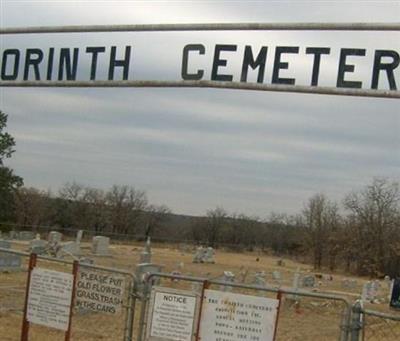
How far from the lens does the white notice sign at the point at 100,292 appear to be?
7.52 metres

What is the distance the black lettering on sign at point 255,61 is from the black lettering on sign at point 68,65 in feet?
5.47

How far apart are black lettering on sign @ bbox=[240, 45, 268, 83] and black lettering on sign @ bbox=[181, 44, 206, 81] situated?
385 millimetres

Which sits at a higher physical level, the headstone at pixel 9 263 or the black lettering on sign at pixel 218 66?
the black lettering on sign at pixel 218 66

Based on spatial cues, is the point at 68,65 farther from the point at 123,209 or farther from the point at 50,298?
the point at 123,209

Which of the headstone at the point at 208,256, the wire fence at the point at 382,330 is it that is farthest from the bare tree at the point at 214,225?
the wire fence at the point at 382,330

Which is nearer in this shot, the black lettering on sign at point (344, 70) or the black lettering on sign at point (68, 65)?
the black lettering on sign at point (344, 70)

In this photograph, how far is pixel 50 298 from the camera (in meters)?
7.78

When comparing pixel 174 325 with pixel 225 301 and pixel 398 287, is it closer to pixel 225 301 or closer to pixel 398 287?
pixel 225 301

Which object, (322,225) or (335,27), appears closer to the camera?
(335,27)

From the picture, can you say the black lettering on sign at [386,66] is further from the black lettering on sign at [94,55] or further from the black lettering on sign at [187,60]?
the black lettering on sign at [94,55]

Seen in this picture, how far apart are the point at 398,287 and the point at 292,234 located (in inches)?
3213

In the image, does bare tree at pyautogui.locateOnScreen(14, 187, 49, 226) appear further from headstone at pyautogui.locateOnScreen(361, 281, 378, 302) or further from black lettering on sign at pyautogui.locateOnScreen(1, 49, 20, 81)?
black lettering on sign at pyautogui.locateOnScreen(1, 49, 20, 81)

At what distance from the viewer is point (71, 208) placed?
105 metres

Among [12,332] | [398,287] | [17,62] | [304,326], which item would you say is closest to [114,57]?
[17,62]
